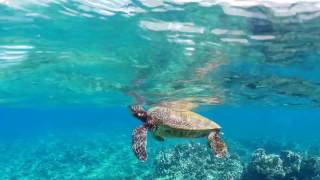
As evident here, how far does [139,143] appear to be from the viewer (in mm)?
6996

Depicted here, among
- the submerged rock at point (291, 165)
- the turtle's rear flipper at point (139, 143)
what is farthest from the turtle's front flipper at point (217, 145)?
the submerged rock at point (291, 165)

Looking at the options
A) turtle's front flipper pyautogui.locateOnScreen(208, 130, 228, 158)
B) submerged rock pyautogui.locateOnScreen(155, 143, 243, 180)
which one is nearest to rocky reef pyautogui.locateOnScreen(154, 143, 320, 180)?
submerged rock pyautogui.locateOnScreen(155, 143, 243, 180)

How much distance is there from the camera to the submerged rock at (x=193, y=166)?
811 inches

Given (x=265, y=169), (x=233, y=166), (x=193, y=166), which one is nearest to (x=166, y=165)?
(x=193, y=166)

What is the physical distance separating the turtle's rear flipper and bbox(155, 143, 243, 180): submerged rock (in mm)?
13682

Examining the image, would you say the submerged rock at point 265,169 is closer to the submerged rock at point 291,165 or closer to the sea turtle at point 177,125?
the submerged rock at point 291,165

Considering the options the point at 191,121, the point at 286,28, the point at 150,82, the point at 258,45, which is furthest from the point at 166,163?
the point at 191,121

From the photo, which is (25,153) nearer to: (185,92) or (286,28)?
(185,92)

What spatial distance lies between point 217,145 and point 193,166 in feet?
48.3

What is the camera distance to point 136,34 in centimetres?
1516

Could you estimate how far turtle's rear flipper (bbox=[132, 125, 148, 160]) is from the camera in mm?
6799

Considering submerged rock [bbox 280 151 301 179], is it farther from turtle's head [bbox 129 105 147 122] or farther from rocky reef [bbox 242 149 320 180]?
turtle's head [bbox 129 105 147 122]

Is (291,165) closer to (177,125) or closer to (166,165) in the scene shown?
(166,165)

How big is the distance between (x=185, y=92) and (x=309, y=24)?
17.2 m
